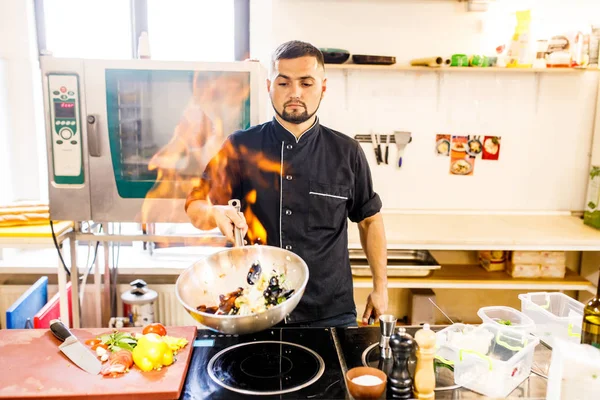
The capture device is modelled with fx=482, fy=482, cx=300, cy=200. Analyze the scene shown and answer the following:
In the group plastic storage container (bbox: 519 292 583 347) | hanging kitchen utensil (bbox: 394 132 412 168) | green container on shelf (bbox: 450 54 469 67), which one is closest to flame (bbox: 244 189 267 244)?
plastic storage container (bbox: 519 292 583 347)

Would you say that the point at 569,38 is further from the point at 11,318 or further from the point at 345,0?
the point at 11,318

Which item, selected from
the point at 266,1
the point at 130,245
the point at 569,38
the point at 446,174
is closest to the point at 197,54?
the point at 266,1

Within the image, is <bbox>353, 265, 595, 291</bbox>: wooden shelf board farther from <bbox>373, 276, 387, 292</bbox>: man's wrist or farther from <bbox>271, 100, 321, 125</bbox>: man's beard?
<bbox>271, 100, 321, 125</bbox>: man's beard

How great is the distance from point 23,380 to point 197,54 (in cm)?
242

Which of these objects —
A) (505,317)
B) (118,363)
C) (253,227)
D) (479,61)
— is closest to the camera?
(118,363)

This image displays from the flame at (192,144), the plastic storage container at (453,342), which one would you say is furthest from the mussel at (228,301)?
the flame at (192,144)

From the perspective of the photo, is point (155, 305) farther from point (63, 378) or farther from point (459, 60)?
point (459, 60)

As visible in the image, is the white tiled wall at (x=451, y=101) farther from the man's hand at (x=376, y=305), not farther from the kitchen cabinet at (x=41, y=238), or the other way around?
the kitchen cabinet at (x=41, y=238)

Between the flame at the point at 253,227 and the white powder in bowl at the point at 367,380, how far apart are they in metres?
0.76

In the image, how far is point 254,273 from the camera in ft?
4.48

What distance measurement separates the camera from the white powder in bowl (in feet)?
3.56

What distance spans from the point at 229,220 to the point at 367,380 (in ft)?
1.88

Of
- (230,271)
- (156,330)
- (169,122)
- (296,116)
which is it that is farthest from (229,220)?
(169,122)

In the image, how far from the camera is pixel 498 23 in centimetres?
293
